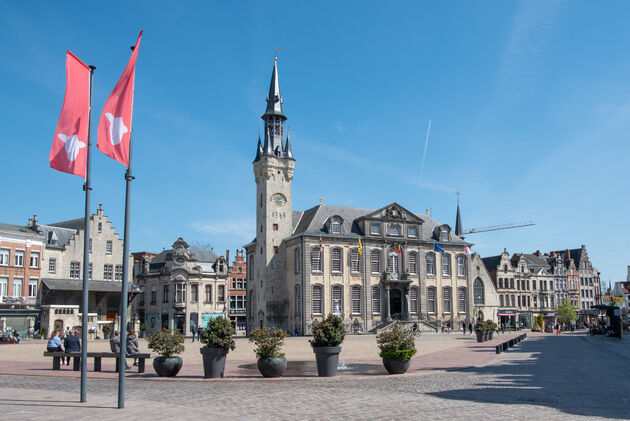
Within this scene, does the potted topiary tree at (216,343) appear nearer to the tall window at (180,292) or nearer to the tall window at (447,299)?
the tall window at (180,292)

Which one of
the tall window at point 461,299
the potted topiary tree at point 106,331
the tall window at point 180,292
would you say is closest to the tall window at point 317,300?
the tall window at point 180,292

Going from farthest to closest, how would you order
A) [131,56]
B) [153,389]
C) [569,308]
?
[569,308]
[153,389]
[131,56]

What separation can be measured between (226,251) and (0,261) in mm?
33247

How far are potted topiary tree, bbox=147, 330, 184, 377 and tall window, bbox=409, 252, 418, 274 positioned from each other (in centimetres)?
4990

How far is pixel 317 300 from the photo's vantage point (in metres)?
58.9

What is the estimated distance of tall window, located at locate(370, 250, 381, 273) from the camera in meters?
62.7

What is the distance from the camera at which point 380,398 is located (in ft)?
41.8

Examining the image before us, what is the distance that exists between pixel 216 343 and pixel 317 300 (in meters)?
42.6

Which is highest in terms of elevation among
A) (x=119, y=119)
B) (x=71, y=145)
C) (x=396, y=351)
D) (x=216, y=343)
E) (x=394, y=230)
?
(x=394, y=230)

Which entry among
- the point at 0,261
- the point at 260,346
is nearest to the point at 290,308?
the point at 0,261

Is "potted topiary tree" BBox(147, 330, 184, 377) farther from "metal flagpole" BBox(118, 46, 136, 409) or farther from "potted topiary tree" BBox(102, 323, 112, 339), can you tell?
"potted topiary tree" BBox(102, 323, 112, 339)

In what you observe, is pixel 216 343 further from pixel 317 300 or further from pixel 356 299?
pixel 356 299

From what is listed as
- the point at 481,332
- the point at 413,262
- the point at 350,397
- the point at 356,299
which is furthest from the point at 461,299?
the point at 350,397

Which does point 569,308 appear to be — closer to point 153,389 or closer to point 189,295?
point 189,295
